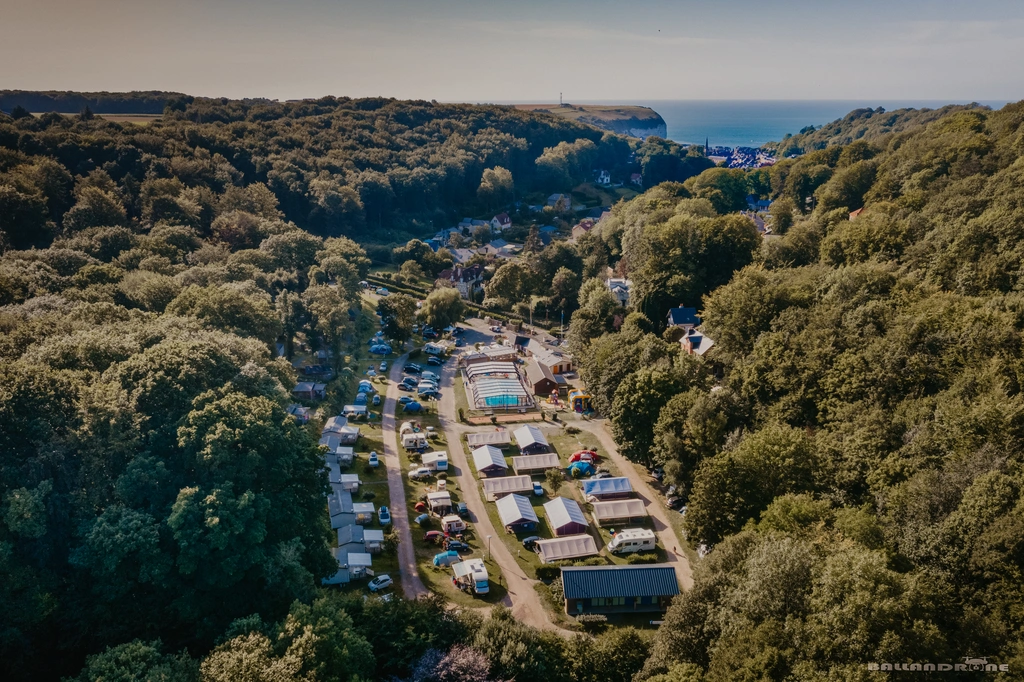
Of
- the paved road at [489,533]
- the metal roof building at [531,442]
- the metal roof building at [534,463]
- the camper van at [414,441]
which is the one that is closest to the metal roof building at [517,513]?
the paved road at [489,533]

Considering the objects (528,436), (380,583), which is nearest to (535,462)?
(528,436)

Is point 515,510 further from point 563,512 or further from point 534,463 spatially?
point 534,463

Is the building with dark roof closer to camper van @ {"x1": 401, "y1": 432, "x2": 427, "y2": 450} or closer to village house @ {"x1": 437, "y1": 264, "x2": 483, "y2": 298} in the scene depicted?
camper van @ {"x1": 401, "y1": 432, "x2": 427, "y2": 450}

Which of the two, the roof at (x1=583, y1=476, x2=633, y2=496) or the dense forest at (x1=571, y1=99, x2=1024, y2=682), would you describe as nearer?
the dense forest at (x1=571, y1=99, x2=1024, y2=682)

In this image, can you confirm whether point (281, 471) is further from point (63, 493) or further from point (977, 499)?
point (977, 499)

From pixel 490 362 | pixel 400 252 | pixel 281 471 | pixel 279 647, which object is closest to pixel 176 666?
pixel 279 647

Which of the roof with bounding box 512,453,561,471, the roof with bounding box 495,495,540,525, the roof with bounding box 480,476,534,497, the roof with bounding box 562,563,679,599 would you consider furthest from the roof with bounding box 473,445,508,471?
the roof with bounding box 562,563,679,599
